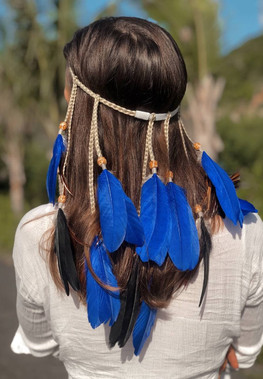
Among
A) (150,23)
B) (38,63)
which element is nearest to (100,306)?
(150,23)

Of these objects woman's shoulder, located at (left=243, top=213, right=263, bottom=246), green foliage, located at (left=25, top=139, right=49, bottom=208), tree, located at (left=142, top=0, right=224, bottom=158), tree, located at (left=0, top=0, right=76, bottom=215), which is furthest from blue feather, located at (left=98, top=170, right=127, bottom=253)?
green foliage, located at (left=25, top=139, right=49, bottom=208)

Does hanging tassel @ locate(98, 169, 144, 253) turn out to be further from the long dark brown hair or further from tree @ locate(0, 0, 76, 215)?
tree @ locate(0, 0, 76, 215)

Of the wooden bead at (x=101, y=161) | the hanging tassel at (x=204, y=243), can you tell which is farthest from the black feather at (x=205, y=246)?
the wooden bead at (x=101, y=161)

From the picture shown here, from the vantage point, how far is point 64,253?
1.33 m

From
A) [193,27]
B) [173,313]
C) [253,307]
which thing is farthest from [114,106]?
[193,27]

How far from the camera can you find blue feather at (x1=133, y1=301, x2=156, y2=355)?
139 centimetres

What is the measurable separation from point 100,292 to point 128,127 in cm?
49

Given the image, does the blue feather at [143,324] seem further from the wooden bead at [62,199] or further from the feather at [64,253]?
the wooden bead at [62,199]

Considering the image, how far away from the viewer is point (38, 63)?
774 cm

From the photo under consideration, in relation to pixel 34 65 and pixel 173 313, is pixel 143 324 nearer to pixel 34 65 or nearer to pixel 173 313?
pixel 173 313

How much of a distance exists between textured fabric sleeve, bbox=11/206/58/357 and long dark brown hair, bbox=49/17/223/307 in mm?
67

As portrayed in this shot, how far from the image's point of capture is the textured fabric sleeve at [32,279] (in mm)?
1402

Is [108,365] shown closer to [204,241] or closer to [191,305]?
[191,305]

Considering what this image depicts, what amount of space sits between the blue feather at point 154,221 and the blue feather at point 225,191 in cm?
16
